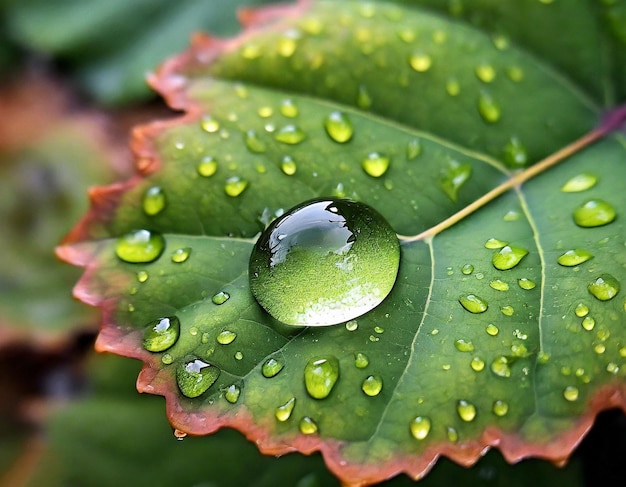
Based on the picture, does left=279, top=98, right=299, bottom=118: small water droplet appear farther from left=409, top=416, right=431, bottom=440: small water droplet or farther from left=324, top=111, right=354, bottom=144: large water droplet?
left=409, top=416, right=431, bottom=440: small water droplet

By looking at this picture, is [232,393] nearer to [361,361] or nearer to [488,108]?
[361,361]

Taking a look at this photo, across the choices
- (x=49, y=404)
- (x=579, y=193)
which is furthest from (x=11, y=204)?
(x=579, y=193)

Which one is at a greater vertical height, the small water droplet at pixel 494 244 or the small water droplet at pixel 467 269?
the small water droplet at pixel 494 244

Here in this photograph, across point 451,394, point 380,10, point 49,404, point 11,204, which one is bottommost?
point 49,404

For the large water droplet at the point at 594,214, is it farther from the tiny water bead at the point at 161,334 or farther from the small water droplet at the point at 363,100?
the tiny water bead at the point at 161,334

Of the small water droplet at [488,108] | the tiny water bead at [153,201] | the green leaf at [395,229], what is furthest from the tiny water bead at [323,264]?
the small water droplet at [488,108]

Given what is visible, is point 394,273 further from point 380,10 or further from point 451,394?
point 380,10

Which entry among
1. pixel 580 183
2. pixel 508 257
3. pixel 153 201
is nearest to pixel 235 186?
pixel 153 201

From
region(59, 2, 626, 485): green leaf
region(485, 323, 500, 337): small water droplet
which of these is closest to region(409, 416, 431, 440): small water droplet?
region(59, 2, 626, 485): green leaf
